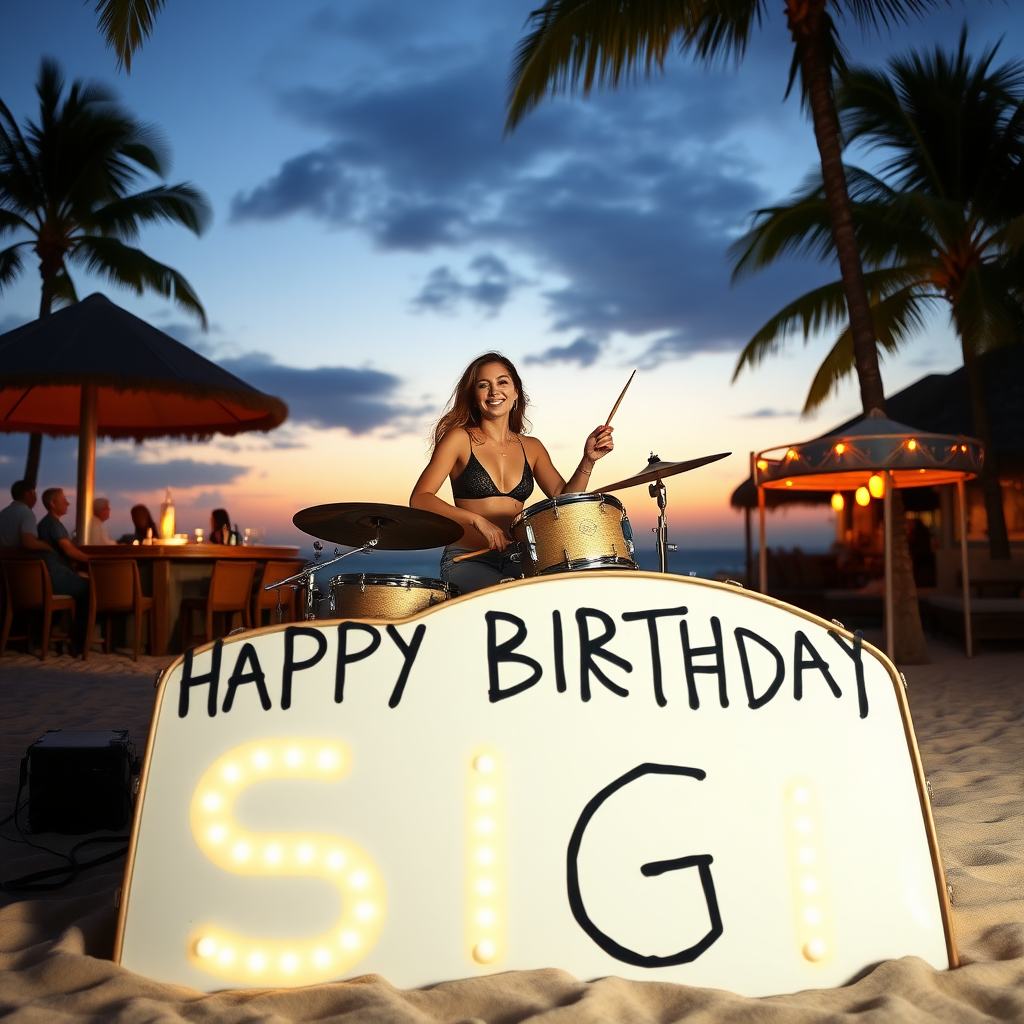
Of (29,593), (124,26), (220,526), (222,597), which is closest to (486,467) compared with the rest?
(124,26)

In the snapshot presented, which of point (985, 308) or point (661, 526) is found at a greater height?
point (985, 308)

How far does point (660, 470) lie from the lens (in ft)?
9.10

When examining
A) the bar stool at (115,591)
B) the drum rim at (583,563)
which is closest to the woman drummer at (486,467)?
the drum rim at (583,563)

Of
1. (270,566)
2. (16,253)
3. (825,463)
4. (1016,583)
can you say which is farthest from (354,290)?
(1016,583)

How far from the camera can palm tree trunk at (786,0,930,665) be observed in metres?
8.48

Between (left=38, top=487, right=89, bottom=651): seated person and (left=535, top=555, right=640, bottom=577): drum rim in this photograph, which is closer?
(left=535, top=555, right=640, bottom=577): drum rim

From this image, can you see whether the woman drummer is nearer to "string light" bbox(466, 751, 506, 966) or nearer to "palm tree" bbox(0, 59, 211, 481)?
"string light" bbox(466, 751, 506, 966)

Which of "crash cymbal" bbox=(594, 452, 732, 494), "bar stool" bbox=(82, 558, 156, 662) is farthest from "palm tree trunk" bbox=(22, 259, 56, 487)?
"crash cymbal" bbox=(594, 452, 732, 494)

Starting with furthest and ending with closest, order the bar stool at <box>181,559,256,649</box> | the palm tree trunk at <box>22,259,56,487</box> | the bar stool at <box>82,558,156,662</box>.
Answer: the palm tree trunk at <box>22,259,56,487</box> < the bar stool at <box>181,559,256,649</box> < the bar stool at <box>82,558,156,662</box>

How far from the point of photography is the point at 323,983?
1.72 meters

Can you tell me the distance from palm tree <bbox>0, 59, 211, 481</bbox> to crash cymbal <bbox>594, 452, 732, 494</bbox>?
588 inches

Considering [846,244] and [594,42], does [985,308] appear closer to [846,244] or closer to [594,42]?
[846,244]

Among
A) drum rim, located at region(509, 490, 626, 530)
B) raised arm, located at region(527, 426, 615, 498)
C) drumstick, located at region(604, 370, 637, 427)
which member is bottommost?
drum rim, located at region(509, 490, 626, 530)

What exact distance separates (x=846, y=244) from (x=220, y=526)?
7.47 meters
